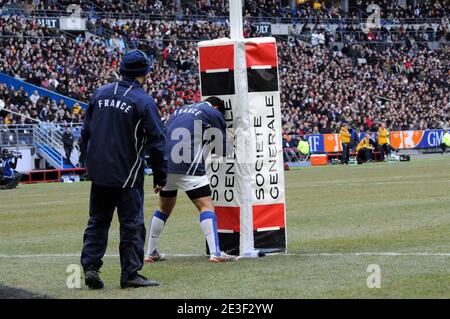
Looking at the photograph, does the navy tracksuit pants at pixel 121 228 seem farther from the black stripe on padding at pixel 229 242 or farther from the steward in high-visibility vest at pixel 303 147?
the steward in high-visibility vest at pixel 303 147

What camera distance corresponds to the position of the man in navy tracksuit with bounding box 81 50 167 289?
9086 mm

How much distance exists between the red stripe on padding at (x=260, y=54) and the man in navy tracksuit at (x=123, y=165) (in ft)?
8.57

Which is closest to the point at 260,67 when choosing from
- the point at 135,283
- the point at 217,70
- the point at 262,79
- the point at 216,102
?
the point at 262,79

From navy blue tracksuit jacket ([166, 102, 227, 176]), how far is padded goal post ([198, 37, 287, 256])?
434mm

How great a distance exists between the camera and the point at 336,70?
2301 inches

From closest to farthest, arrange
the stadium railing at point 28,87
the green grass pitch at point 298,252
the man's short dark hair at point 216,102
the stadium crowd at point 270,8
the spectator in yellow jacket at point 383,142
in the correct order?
the green grass pitch at point 298,252, the man's short dark hair at point 216,102, the stadium railing at point 28,87, the spectator in yellow jacket at point 383,142, the stadium crowd at point 270,8

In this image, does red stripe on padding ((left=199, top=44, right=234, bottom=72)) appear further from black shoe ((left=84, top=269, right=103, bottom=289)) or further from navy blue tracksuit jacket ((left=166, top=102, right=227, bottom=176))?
black shoe ((left=84, top=269, right=103, bottom=289))

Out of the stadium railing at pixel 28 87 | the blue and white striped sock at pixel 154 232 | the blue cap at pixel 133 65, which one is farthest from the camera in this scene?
the stadium railing at pixel 28 87

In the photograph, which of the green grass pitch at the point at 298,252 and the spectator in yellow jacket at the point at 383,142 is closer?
the green grass pitch at the point at 298,252

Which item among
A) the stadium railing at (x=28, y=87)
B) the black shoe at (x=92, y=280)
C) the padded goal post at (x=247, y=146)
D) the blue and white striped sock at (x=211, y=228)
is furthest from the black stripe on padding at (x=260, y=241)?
the stadium railing at (x=28, y=87)

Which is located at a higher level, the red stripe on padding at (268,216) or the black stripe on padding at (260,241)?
the red stripe on padding at (268,216)

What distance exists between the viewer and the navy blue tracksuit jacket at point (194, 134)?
434 inches
